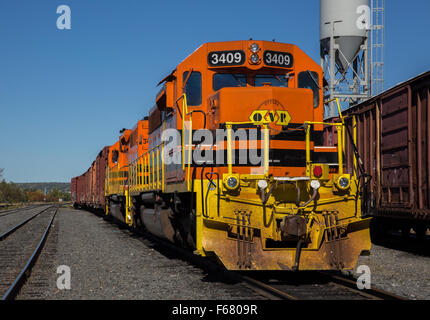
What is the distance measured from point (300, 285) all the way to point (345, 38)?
87.4 feet

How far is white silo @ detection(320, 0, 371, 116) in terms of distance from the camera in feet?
103

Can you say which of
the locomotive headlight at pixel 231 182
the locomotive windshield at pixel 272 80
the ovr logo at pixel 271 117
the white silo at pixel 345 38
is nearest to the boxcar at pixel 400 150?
the locomotive windshield at pixel 272 80

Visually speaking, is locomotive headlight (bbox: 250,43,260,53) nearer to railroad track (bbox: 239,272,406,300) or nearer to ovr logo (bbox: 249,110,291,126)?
ovr logo (bbox: 249,110,291,126)

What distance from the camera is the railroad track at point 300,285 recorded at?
247 inches

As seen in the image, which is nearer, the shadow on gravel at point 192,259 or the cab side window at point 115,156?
the shadow on gravel at point 192,259

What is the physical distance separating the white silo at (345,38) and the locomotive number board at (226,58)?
24470 millimetres

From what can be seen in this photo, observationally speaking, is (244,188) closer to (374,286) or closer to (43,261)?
(374,286)

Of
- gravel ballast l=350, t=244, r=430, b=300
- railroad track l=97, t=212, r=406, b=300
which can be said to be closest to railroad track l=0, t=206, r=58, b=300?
railroad track l=97, t=212, r=406, b=300

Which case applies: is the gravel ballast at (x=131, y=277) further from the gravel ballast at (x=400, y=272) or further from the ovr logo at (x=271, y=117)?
the ovr logo at (x=271, y=117)

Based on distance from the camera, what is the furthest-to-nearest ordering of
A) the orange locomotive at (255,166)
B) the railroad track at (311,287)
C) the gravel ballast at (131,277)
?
the orange locomotive at (255,166)
the gravel ballast at (131,277)
the railroad track at (311,287)

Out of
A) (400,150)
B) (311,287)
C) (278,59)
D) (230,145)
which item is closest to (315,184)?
(230,145)

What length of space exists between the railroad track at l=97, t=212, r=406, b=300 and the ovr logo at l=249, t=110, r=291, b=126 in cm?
226

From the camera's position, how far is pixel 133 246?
42.4ft

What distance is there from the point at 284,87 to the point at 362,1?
26.6m
